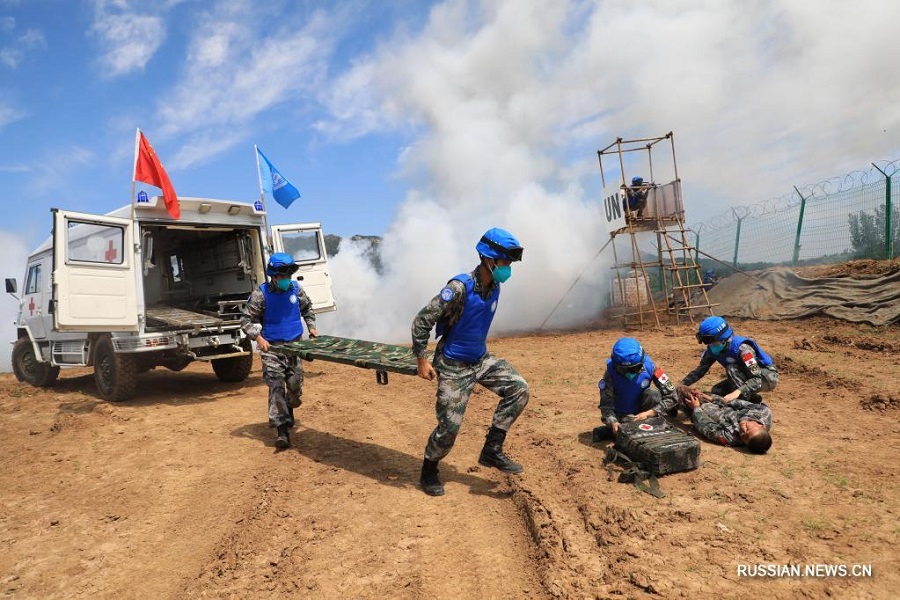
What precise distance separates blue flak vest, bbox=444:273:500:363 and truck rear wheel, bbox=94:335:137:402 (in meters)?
6.26

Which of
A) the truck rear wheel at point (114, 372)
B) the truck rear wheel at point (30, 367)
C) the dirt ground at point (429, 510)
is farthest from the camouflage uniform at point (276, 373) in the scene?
the truck rear wheel at point (30, 367)

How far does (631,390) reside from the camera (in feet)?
17.3

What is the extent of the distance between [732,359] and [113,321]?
7.93 metres

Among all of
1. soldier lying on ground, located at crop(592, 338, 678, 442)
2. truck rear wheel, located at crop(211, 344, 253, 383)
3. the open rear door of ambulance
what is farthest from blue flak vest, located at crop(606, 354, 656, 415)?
truck rear wheel, located at crop(211, 344, 253, 383)

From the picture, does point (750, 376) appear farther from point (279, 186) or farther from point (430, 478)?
point (279, 186)

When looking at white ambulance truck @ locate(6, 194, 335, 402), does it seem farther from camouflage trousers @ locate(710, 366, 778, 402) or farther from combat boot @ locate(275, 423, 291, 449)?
camouflage trousers @ locate(710, 366, 778, 402)

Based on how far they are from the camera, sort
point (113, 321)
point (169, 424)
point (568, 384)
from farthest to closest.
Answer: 1. point (568, 384)
2. point (113, 321)
3. point (169, 424)

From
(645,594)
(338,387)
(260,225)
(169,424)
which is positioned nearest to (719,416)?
(645,594)

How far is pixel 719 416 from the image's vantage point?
5227 millimetres

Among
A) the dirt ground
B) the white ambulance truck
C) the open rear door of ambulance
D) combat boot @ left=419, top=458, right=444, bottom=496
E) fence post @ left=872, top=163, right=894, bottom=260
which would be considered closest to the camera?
the dirt ground

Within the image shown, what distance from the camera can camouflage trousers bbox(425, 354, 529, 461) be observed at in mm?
4285

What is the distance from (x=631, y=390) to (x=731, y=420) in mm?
925

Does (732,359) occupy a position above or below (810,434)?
above

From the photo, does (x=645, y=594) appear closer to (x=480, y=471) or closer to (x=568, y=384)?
(x=480, y=471)
